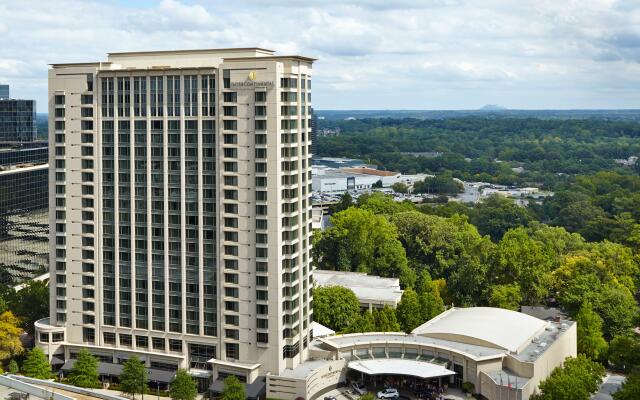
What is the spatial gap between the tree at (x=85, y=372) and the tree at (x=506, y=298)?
164 ft

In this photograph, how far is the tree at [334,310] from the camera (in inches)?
3807

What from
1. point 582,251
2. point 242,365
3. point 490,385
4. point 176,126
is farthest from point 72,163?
point 582,251

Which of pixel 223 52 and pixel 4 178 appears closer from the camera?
pixel 223 52

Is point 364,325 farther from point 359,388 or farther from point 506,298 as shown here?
point 506,298

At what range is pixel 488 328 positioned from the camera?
8412 cm

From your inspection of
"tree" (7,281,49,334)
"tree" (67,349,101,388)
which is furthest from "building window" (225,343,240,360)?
"tree" (7,281,49,334)

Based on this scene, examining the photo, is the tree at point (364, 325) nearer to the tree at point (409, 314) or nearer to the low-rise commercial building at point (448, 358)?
the tree at point (409, 314)

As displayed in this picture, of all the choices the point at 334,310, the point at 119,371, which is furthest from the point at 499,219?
the point at 119,371

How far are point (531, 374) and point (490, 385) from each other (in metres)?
3.92

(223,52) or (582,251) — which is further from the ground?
(223,52)

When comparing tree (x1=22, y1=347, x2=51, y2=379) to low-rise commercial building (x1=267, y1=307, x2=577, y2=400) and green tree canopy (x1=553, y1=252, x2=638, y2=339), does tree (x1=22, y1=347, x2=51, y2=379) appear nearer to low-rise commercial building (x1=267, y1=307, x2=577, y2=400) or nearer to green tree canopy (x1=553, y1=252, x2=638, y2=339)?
low-rise commercial building (x1=267, y1=307, x2=577, y2=400)

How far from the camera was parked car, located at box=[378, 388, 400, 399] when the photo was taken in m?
77.4

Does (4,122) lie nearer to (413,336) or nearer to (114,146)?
(114,146)

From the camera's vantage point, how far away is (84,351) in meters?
78.9
